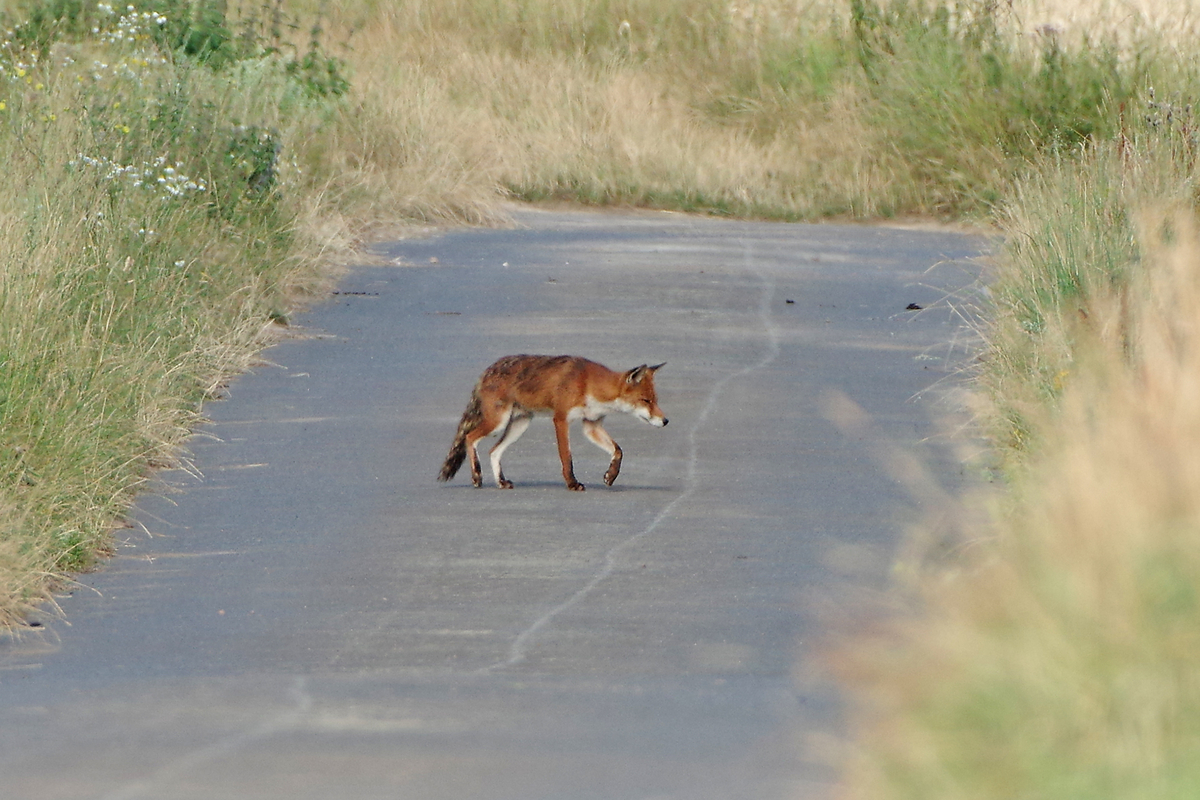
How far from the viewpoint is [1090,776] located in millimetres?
5039

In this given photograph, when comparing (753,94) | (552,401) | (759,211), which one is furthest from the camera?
(753,94)

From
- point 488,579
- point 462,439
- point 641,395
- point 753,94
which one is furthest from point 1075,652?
point 753,94

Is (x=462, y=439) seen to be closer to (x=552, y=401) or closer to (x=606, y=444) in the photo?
(x=552, y=401)

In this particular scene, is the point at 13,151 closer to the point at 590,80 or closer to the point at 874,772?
the point at 874,772

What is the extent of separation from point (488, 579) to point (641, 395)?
88.4 inches

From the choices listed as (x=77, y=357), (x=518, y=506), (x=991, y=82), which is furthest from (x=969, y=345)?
(x=991, y=82)

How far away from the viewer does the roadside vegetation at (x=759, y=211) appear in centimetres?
537

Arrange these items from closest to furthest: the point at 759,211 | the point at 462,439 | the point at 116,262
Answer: the point at 462,439 < the point at 116,262 < the point at 759,211

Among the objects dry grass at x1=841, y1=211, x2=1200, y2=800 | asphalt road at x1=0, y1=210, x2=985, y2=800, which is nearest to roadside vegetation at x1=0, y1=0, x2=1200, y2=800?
dry grass at x1=841, y1=211, x2=1200, y2=800

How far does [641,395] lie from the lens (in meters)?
11.4

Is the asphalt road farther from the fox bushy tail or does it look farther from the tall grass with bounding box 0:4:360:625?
the tall grass with bounding box 0:4:360:625

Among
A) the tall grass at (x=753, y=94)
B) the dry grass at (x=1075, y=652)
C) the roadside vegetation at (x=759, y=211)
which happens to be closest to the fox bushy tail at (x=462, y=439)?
the roadside vegetation at (x=759, y=211)

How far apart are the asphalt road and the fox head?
0.37 meters

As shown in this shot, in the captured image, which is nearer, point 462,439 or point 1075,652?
point 1075,652
